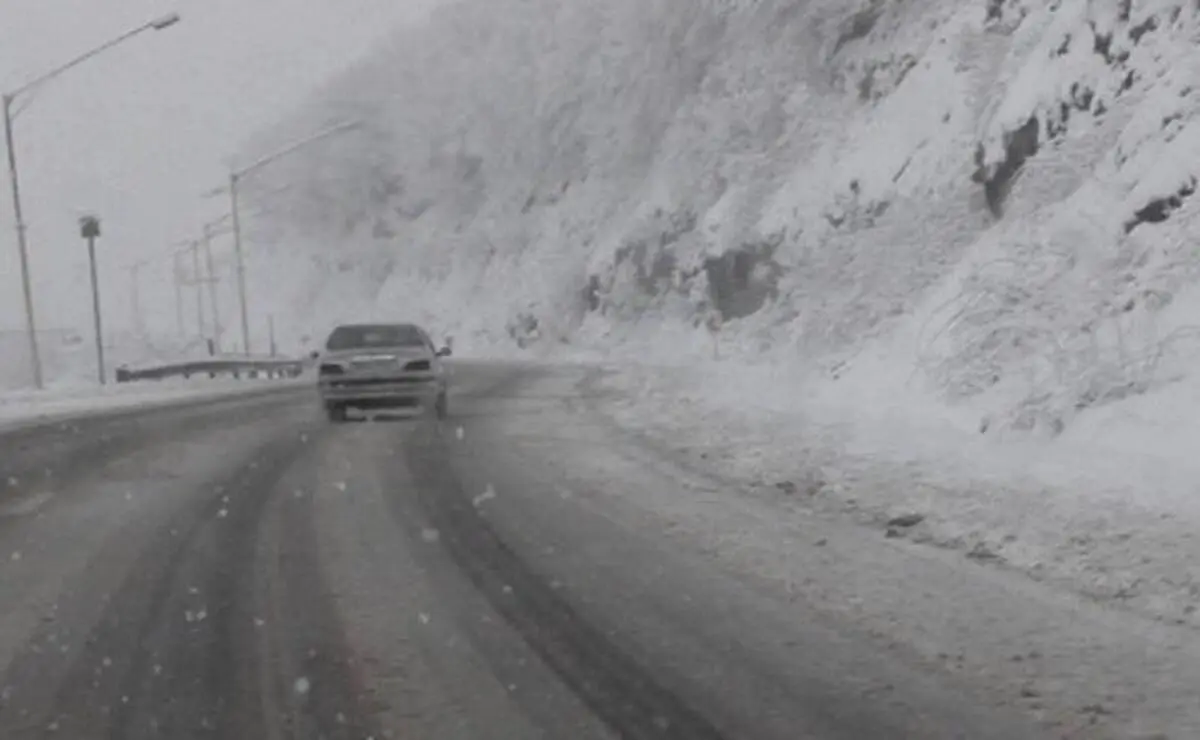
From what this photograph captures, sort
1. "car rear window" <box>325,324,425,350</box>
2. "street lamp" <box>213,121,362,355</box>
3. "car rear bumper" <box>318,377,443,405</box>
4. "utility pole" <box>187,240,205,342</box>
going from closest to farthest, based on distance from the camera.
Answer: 1. "car rear bumper" <box>318,377,443,405</box>
2. "car rear window" <box>325,324,425,350</box>
3. "street lamp" <box>213,121,362,355</box>
4. "utility pole" <box>187,240,205,342</box>

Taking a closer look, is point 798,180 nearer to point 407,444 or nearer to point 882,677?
point 407,444

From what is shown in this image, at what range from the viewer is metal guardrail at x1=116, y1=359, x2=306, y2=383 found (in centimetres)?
4178

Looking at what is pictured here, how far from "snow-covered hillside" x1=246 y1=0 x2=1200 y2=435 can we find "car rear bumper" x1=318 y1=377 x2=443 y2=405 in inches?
247

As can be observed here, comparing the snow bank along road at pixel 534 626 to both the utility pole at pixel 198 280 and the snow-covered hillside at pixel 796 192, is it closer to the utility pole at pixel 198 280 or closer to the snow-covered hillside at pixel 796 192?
the snow-covered hillside at pixel 796 192

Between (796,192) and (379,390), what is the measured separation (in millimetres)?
18156

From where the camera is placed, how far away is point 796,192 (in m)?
36.0

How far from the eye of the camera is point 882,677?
5805 millimetres

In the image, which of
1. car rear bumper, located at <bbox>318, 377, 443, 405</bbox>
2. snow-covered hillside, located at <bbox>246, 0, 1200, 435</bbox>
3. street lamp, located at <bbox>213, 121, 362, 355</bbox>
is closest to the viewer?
snow-covered hillside, located at <bbox>246, 0, 1200, 435</bbox>

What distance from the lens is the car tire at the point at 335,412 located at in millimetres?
20844

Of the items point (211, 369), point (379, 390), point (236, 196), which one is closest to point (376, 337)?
point (379, 390)

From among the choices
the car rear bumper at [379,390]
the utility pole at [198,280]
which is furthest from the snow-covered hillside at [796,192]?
the car rear bumper at [379,390]

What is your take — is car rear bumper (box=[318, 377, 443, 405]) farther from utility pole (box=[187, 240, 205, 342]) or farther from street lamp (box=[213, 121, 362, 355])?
utility pole (box=[187, 240, 205, 342])

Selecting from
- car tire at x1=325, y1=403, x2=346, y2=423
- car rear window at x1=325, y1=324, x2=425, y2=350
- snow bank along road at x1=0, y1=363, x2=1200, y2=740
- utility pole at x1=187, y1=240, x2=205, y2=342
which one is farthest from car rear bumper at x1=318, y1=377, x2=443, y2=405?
utility pole at x1=187, y1=240, x2=205, y2=342

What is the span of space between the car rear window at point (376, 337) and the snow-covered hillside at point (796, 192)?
6678mm
